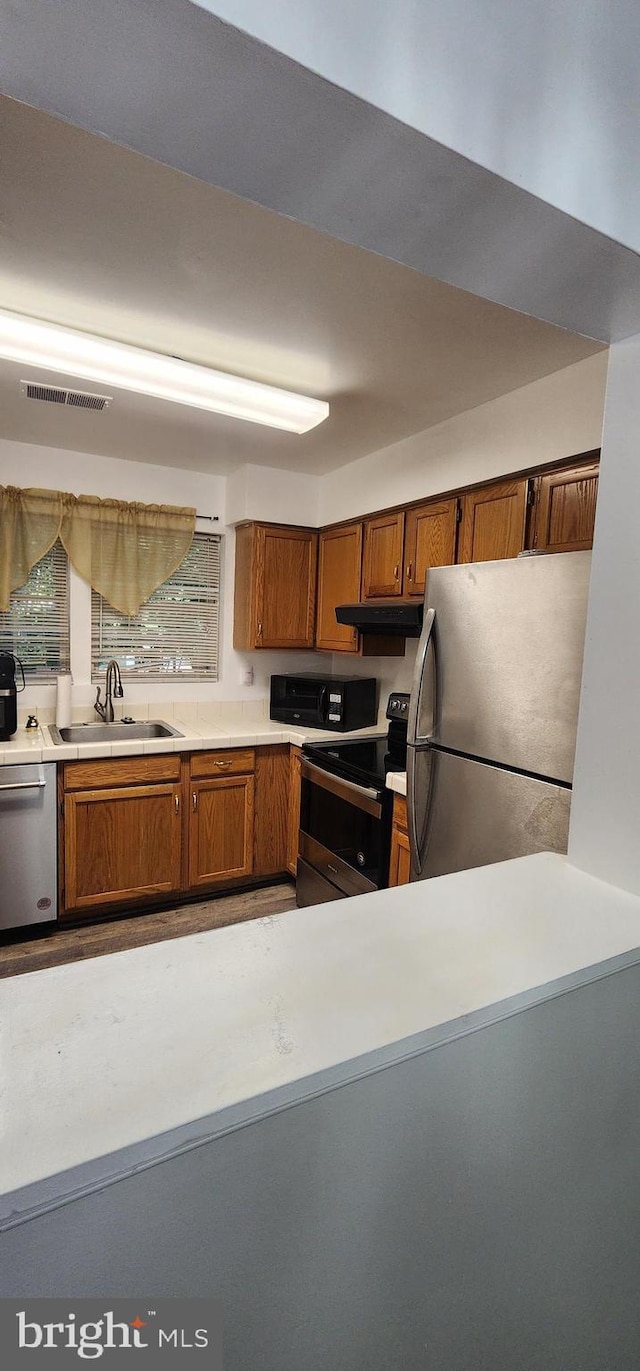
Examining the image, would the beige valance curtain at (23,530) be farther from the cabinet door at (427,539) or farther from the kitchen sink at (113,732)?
the cabinet door at (427,539)

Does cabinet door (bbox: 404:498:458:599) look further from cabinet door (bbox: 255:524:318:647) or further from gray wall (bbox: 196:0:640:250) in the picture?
gray wall (bbox: 196:0:640:250)

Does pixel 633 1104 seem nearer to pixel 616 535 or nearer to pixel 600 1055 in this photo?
pixel 600 1055

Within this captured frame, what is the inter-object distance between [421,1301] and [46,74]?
117 centimetres

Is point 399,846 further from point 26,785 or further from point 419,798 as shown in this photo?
point 26,785

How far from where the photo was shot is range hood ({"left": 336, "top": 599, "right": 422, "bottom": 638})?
8.44 feet

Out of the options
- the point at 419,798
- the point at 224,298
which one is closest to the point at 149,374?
the point at 224,298

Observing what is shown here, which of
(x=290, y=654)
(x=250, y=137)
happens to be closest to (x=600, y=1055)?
(x=250, y=137)

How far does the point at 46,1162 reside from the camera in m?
0.44

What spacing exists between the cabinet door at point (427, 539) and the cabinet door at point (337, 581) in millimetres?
446

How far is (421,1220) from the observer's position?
0.61m

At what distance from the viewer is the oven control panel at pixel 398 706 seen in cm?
324

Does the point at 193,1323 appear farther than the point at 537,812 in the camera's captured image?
No

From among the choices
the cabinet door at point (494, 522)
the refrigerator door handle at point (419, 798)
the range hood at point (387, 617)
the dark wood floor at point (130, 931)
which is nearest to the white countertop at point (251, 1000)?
the refrigerator door handle at point (419, 798)

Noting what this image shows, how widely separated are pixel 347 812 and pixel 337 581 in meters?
1.34
